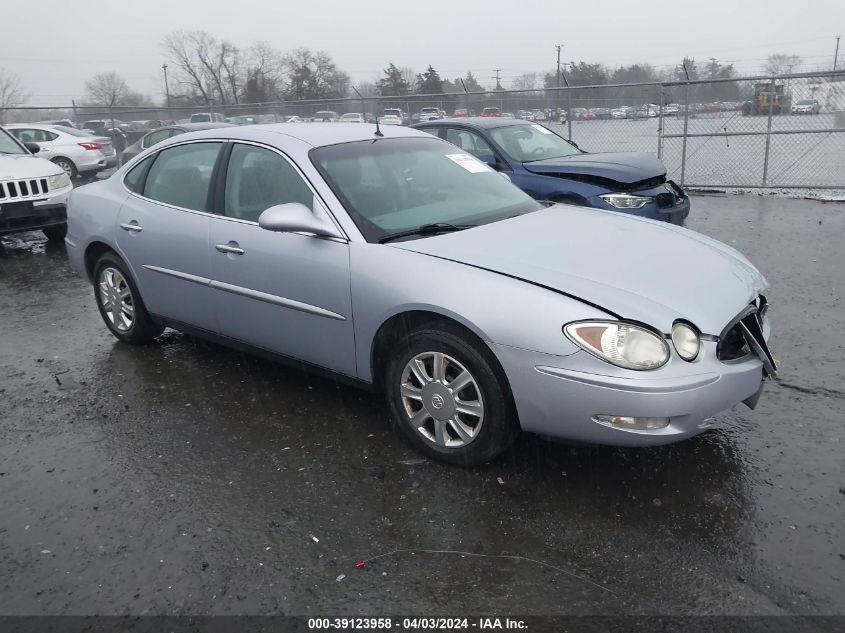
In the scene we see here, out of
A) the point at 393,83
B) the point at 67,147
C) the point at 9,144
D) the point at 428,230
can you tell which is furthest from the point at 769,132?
the point at 393,83

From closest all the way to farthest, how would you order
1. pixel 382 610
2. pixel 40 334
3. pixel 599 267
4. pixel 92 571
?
pixel 382 610
pixel 92 571
pixel 599 267
pixel 40 334

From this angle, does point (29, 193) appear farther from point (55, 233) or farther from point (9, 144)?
point (9, 144)

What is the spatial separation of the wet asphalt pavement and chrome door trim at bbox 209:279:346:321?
68 cm

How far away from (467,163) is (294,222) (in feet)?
4.91

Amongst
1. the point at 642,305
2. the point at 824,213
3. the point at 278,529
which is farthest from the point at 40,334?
the point at 824,213

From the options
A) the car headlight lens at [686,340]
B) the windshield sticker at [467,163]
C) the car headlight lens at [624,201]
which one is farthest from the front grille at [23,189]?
the car headlight lens at [686,340]

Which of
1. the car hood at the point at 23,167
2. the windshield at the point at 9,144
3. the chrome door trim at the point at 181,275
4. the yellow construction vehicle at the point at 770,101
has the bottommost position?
the chrome door trim at the point at 181,275

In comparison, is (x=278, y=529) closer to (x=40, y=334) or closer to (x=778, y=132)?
(x=40, y=334)

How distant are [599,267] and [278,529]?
186cm

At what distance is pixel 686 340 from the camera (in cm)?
303

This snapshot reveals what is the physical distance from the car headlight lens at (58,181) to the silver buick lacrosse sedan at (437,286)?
5.21 metres

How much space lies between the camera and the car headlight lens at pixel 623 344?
293cm

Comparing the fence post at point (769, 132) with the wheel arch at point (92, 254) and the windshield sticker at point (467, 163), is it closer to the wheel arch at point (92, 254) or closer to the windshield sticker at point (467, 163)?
the windshield sticker at point (467, 163)

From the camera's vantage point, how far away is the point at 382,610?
257 cm
